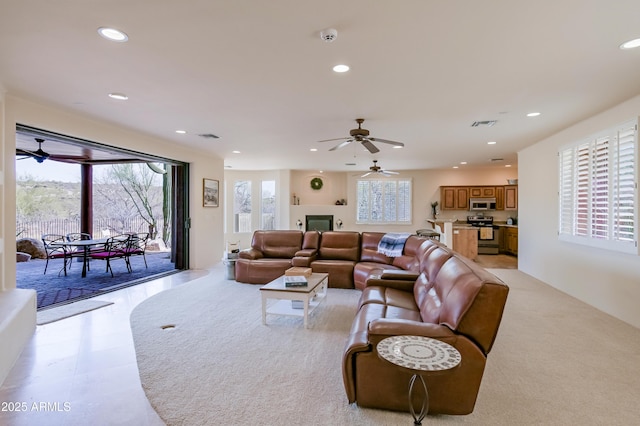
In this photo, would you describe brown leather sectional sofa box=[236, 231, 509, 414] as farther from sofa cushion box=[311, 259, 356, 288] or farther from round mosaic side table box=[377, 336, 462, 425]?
sofa cushion box=[311, 259, 356, 288]

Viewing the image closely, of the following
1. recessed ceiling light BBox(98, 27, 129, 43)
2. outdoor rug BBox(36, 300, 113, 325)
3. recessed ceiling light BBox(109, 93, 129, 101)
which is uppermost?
recessed ceiling light BBox(109, 93, 129, 101)

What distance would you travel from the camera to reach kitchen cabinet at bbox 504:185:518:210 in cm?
969

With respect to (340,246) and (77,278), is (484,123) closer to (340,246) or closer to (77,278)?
(340,246)

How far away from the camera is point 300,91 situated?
3.43 metres

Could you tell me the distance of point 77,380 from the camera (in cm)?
249

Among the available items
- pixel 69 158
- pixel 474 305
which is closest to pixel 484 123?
pixel 474 305

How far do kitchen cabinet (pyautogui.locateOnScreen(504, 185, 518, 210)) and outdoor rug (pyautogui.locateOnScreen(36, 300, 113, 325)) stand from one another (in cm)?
1016

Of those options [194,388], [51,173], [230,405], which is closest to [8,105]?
[194,388]

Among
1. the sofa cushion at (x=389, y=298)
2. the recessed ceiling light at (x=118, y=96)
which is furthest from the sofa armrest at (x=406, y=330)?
the recessed ceiling light at (x=118, y=96)

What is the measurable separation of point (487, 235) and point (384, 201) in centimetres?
320

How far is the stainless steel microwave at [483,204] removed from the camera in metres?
9.95

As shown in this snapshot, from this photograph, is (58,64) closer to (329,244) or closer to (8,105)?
(8,105)

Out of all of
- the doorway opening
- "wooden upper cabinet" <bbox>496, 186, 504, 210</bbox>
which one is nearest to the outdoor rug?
the doorway opening

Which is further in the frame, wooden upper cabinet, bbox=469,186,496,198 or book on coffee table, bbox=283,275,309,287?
wooden upper cabinet, bbox=469,186,496,198
